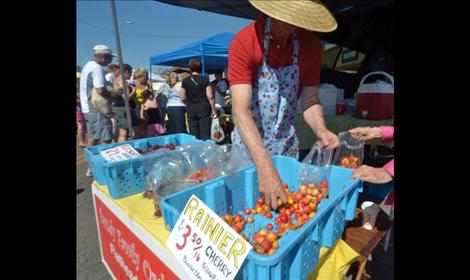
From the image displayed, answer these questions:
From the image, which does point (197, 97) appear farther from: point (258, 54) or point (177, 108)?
point (258, 54)

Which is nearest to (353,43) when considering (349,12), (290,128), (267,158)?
(349,12)

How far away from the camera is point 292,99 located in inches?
59.2

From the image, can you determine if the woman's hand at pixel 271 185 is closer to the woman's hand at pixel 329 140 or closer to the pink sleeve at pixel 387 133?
the woman's hand at pixel 329 140

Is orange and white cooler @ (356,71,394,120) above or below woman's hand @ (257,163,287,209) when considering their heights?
above

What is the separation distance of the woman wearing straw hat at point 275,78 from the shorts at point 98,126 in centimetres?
241

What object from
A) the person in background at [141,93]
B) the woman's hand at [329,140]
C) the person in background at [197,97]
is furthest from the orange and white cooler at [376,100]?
the person in background at [141,93]

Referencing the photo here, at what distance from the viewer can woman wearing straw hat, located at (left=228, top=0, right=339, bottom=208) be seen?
1.11m

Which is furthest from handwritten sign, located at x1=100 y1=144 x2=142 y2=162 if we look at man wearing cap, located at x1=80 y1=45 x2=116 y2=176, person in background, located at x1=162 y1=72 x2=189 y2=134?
person in background, located at x1=162 y1=72 x2=189 y2=134

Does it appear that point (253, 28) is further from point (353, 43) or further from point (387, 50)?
point (353, 43)

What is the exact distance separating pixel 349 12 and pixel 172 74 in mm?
4405

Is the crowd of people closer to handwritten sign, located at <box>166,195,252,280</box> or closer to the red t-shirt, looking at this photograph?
the red t-shirt

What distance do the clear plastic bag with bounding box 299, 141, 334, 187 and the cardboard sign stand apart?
77 cm

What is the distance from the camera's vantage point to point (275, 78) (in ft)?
4.55
